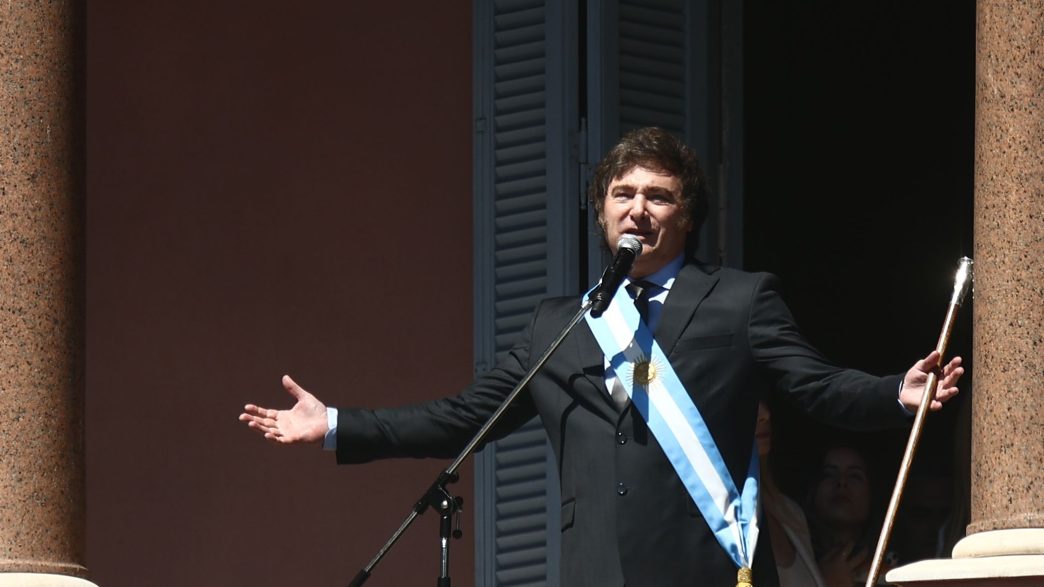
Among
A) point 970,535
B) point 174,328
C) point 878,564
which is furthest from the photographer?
point 174,328

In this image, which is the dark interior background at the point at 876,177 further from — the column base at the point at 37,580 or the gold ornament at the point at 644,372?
the column base at the point at 37,580

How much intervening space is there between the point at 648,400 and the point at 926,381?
0.64 meters

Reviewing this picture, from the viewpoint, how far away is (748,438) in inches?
225

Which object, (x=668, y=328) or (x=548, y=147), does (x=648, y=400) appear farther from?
(x=548, y=147)

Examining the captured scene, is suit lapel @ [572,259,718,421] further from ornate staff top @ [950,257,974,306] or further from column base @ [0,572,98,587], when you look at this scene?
column base @ [0,572,98,587]

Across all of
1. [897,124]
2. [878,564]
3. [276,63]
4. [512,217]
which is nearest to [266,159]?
[276,63]

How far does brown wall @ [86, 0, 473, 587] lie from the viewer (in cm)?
835

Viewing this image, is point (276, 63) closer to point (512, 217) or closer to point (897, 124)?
point (512, 217)

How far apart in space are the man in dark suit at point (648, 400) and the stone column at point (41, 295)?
47 cm

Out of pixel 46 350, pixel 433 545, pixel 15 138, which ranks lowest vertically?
pixel 433 545

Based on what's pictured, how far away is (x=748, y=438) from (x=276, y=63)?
3382mm

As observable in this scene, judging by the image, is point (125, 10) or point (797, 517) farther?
point (125, 10)

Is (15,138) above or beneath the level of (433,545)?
above

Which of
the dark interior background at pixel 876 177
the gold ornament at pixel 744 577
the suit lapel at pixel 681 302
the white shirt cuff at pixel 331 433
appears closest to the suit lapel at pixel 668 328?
the suit lapel at pixel 681 302
